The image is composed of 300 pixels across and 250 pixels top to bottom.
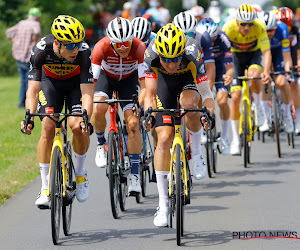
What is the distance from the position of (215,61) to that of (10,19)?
24.0 metres

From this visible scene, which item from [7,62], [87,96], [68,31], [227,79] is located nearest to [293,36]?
[227,79]

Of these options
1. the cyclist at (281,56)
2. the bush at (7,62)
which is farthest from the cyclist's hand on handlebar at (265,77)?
the bush at (7,62)

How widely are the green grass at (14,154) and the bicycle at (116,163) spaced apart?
161 centimetres

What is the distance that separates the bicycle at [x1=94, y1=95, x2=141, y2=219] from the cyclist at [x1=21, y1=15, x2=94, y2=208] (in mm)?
429

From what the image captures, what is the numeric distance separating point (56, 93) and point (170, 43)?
1.45 meters

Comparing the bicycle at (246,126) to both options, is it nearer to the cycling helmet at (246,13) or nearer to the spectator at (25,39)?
the cycling helmet at (246,13)

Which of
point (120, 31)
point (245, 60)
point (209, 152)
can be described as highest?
point (245, 60)

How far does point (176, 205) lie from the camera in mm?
7840

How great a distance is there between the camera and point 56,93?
893cm

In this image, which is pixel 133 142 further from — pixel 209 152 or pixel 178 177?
pixel 209 152

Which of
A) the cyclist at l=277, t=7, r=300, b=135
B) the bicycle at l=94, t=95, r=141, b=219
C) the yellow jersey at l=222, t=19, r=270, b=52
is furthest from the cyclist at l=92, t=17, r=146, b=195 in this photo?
the cyclist at l=277, t=7, r=300, b=135

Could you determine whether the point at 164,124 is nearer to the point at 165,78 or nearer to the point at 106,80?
the point at 165,78

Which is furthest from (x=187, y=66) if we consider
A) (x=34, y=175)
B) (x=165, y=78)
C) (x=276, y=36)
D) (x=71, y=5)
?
(x=71, y=5)

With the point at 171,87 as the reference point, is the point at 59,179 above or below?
below
